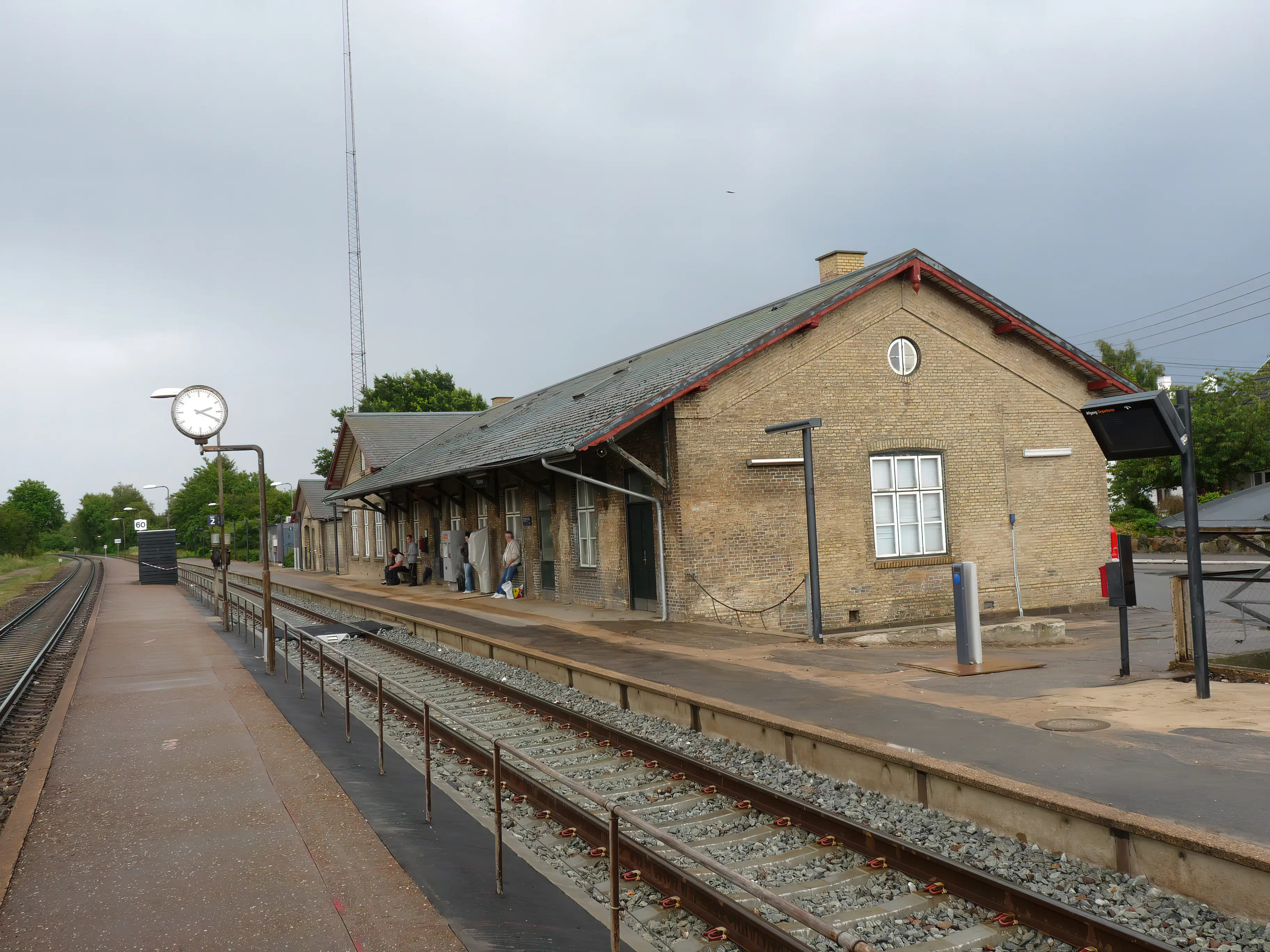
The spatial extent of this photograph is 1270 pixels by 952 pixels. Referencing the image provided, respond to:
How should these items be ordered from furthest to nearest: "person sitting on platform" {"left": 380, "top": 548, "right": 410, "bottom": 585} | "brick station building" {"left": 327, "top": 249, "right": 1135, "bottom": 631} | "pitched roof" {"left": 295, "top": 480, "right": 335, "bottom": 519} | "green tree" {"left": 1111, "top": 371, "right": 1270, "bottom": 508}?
"pitched roof" {"left": 295, "top": 480, "right": 335, "bottom": 519}, "green tree" {"left": 1111, "top": 371, "right": 1270, "bottom": 508}, "person sitting on platform" {"left": 380, "top": 548, "right": 410, "bottom": 585}, "brick station building" {"left": 327, "top": 249, "right": 1135, "bottom": 631}

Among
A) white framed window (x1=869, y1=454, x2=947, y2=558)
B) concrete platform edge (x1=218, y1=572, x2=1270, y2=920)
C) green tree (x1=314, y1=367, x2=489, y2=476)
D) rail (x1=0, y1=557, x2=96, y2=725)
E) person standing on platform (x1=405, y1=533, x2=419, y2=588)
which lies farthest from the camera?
green tree (x1=314, y1=367, x2=489, y2=476)

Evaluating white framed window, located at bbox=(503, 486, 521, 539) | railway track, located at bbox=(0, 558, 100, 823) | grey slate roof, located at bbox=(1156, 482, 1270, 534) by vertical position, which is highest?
white framed window, located at bbox=(503, 486, 521, 539)

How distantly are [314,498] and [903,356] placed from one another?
41.0 metres

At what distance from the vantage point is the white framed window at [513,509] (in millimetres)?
23312

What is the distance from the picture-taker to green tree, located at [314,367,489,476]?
229 feet

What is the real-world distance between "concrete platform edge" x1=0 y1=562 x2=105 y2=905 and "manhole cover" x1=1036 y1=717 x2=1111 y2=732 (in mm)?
7124

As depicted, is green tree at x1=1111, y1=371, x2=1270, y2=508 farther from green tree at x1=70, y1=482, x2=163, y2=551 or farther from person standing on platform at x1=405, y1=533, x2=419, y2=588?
green tree at x1=70, y1=482, x2=163, y2=551

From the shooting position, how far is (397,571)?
31531 mm

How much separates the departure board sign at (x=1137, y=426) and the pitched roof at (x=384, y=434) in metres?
33.2

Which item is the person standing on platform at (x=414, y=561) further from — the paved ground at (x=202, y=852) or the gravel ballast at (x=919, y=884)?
the gravel ballast at (x=919, y=884)

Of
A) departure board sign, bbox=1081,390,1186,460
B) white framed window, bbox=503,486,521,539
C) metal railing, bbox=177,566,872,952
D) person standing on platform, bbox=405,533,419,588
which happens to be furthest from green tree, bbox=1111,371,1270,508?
metal railing, bbox=177,566,872,952

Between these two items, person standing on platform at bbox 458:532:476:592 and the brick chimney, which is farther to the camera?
person standing on platform at bbox 458:532:476:592

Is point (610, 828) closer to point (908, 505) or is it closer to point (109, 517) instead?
point (908, 505)

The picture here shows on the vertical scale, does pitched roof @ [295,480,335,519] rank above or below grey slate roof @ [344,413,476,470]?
below
